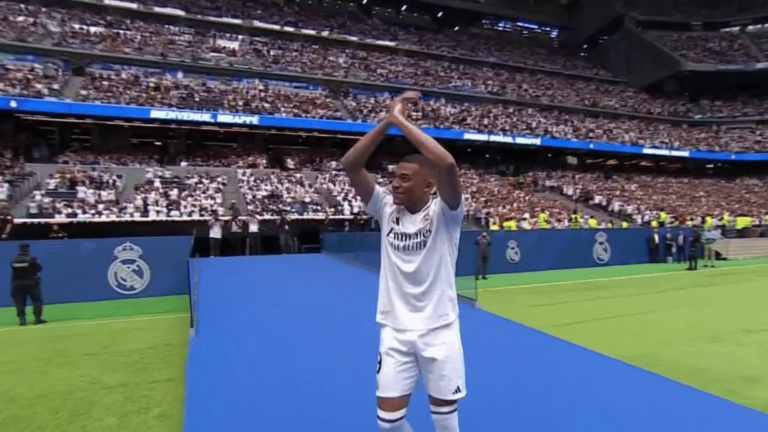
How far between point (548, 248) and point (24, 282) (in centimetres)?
1630

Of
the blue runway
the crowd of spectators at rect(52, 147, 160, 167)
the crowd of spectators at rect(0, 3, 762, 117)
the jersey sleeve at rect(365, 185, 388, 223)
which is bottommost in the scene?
the blue runway

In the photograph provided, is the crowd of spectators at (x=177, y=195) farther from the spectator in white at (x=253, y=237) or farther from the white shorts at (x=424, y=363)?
the white shorts at (x=424, y=363)

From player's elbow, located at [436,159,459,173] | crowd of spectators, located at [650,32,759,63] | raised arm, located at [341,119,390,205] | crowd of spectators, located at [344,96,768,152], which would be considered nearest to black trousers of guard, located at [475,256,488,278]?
raised arm, located at [341,119,390,205]

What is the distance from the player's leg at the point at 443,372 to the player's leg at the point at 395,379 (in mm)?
83

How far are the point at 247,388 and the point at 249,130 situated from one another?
3071 centimetres

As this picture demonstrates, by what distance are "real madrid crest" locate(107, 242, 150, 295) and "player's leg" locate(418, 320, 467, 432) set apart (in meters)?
12.8

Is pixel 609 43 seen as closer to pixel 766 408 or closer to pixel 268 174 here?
pixel 268 174

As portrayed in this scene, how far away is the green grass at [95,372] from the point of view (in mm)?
5480

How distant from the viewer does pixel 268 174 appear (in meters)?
30.1


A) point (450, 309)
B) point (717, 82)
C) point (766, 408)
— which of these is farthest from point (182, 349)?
point (717, 82)

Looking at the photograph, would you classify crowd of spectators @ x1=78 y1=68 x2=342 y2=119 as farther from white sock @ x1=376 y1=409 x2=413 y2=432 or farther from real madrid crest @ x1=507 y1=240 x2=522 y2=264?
white sock @ x1=376 y1=409 x2=413 y2=432

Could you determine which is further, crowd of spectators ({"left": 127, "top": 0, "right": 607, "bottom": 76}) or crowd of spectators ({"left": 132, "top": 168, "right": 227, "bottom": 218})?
crowd of spectators ({"left": 127, "top": 0, "right": 607, "bottom": 76})

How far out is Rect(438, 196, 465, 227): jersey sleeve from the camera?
328 cm

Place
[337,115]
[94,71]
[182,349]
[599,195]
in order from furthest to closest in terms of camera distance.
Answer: [599,195] → [337,115] → [94,71] → [182,349]
